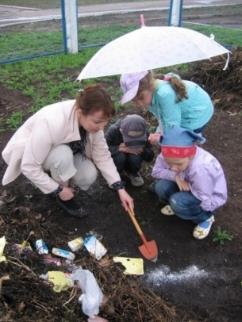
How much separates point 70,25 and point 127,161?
4097 millimetres

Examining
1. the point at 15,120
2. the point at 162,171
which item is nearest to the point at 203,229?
the point at 162,171

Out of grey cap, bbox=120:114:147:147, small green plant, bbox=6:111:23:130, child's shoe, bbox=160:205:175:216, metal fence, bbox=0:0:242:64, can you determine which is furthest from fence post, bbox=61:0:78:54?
child's shoe, bbox=160:205:175:216

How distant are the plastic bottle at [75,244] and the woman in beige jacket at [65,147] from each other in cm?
33

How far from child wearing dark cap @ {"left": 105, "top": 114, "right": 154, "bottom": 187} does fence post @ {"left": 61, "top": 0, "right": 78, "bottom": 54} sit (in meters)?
3.88

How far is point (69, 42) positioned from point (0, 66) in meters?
1.25

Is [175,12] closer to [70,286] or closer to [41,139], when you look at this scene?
[41,139]

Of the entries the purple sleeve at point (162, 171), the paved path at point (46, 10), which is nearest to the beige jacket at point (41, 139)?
the purple sleeve at point (162, 171)

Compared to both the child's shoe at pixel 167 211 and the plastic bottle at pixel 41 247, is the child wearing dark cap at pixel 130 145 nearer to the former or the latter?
the child's shoe at pixel 167 211

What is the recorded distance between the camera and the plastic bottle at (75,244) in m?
3.03

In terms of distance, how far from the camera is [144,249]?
309 cm

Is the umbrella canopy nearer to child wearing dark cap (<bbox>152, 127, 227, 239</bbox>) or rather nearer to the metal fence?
child wearing dark cap (<bbox>152, 127, 227, 239</bbox>)

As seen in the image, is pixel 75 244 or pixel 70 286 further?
pixel 75 244

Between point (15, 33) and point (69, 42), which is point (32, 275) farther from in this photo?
point (15, 33)

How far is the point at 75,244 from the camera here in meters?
3.05
